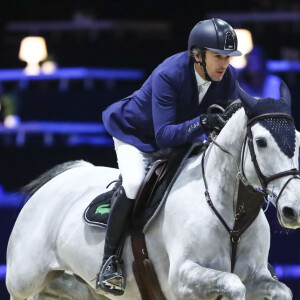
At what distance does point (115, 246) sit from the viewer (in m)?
5.58

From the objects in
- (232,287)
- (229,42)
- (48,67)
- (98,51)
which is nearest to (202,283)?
(232,287)

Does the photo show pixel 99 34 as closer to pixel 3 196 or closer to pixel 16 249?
pixel 3 196

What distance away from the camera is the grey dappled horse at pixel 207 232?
4.69 meters

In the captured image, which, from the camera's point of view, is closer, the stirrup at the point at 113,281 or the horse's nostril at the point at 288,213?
→ the horse's nostril at the point at 288,213

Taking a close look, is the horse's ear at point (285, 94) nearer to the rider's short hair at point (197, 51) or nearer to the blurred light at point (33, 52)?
the rider's short hair at point (197, 51)

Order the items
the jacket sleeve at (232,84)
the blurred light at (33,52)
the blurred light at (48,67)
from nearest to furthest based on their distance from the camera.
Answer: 1. the jacket sleeve at (232,84)
2. the blurred light at (48,67)
3. the blurred light at (33,52)

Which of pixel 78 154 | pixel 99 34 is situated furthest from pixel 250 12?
pixel 78 154

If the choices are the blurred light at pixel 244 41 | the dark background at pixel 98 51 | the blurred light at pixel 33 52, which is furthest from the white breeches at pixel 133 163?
the blurred light at pixel 33 52

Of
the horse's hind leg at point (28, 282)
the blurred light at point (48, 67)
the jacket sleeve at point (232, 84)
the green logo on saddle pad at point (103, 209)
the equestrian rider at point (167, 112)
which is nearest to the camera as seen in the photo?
the equestrian rider at point (167, 112)

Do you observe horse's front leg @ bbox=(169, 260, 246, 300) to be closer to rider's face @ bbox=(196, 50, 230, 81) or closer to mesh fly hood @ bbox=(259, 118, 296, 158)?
mesh fly hood @ bbox=(259, 118, 296, 158)

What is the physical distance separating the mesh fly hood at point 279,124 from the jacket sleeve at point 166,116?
50cm

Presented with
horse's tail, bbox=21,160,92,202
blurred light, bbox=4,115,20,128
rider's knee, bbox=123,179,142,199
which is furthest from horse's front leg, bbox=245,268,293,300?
Result: blurred light, bbox=4,115,20,128

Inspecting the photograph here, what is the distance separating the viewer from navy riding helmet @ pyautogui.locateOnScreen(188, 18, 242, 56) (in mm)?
5188

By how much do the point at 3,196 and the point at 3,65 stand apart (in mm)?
5491
